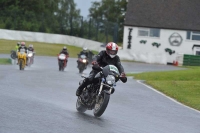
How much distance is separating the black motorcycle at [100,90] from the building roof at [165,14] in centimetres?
5715

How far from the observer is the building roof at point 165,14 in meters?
71.7

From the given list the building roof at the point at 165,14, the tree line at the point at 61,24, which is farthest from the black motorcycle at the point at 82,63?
the tree line at the point at 61,24

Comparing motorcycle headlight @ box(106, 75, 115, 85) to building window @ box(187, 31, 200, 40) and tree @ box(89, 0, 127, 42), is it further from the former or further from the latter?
tree @ box(89, 0, 127, 42)

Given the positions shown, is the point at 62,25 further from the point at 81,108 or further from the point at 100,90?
the point at 100,90

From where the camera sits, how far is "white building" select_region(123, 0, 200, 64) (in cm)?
7094

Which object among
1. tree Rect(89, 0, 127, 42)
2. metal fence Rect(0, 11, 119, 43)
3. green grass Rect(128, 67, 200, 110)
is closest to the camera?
green grass Rect(128, 67, 200, 110)

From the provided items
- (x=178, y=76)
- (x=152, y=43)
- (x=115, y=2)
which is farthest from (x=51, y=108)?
(x=115, y=2)

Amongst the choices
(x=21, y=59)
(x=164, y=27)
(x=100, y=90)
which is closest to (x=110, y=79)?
(x=100, y=90)

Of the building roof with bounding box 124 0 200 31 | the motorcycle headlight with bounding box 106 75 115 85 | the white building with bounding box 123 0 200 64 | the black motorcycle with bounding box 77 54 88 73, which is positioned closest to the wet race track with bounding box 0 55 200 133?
the motorcycle headlight with bounding box 106 75 115 85

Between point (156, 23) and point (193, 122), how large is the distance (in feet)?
187

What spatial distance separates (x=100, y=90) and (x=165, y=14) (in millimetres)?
59338

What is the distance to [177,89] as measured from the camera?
26875mm

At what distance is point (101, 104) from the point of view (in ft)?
45.6

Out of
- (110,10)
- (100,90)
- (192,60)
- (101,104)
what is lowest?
(192,60)
